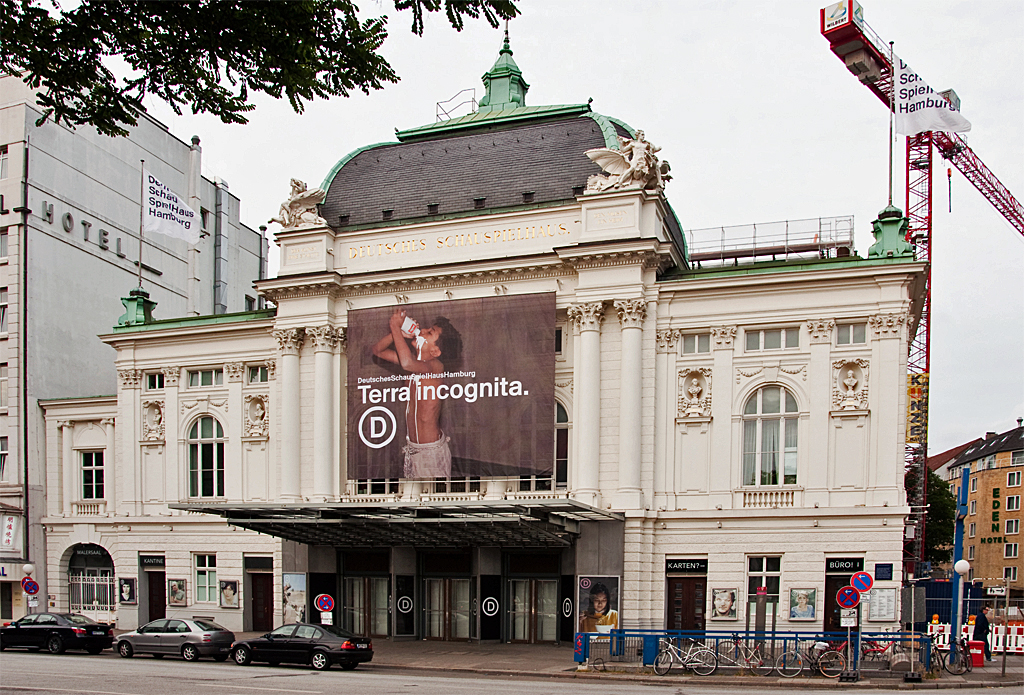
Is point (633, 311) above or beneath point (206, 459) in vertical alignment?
above

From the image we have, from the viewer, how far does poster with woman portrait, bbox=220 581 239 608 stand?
43.1 metres

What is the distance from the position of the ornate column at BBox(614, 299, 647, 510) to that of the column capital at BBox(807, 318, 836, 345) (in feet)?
18.7

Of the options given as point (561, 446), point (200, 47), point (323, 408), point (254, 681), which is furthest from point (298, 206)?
point (200, 47)

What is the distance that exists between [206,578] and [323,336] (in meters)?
11.5

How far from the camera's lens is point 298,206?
4291cm

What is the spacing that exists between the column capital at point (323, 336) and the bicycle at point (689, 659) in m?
18.4

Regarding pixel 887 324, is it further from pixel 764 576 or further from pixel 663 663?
pixel 663 663

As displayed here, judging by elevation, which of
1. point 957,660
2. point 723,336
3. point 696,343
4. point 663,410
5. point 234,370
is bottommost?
point 957,660

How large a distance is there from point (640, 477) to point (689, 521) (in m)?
2.26

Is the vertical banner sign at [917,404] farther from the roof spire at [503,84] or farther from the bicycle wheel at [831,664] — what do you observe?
the bicycle wheel at [831,664]

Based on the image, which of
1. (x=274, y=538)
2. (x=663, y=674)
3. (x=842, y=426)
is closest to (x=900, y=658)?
(x=663, y=674)

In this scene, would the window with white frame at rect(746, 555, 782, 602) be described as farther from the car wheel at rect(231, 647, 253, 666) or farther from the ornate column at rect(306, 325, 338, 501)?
the car wheel at rect(231, 647, 253, 666)

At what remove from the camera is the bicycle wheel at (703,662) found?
29.2m

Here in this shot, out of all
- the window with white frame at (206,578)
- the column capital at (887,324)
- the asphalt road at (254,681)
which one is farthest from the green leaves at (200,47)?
the window with white frame at (206,578)
